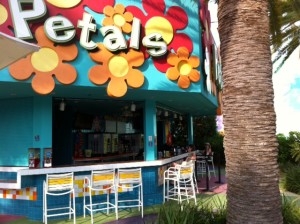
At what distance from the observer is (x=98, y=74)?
715cm

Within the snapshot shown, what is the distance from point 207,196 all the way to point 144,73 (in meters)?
4.04

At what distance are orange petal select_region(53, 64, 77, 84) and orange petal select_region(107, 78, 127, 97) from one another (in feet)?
2.75

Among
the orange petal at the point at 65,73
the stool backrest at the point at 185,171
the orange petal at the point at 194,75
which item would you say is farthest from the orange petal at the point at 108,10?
the stool backrest at the point at 185,171

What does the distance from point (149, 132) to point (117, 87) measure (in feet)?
7.05

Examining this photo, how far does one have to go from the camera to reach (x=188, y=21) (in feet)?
27.7

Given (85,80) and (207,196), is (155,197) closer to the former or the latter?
(207,196)

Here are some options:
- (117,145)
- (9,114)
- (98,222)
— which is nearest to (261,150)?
(98,222)

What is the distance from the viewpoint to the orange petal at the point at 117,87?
7.18 m

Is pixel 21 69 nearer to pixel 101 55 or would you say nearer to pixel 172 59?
pixel 101 55

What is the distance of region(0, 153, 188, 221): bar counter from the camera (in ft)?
23.0

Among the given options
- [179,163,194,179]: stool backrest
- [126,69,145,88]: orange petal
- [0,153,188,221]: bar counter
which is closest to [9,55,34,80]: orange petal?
[0,153,188,221]: bar counter

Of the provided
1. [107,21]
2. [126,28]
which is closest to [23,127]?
[107,21]

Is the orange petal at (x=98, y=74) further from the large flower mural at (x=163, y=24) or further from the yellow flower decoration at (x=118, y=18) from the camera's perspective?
the large flower mural at (x=163, y=24)

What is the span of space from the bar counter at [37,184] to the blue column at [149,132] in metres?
0.44
